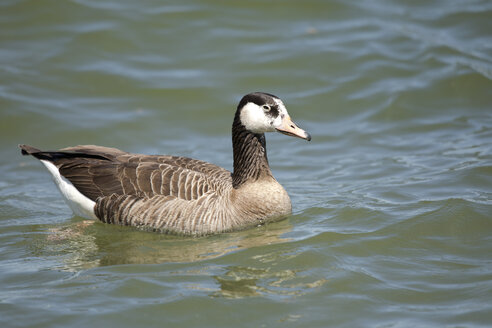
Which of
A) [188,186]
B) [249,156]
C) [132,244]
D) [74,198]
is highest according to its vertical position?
[249,156]

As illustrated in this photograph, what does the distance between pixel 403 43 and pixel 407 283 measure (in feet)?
34.8

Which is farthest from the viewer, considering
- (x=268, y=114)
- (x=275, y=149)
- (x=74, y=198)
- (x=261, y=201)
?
(x=275, y=149)

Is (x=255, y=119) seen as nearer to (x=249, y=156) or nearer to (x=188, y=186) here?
(x=249, y=156)

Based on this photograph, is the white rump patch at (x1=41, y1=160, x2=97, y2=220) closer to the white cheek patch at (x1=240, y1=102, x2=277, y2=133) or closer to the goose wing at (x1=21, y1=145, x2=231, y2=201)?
the goose wing at (x1=21, y1=145, x2=231, y2=201)

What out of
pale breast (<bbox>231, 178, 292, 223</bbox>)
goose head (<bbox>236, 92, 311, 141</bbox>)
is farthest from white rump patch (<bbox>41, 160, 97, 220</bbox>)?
goose head (<bbox>236, 92, 311, 141</bbox>)

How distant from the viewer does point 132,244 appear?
28.3 ft

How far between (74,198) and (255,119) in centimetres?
309

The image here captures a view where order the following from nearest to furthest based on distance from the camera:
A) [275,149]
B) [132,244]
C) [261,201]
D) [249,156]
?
[132,244] < [261,201] < [249,156] < [275,149]

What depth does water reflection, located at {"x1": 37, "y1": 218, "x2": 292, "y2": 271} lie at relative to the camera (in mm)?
8047

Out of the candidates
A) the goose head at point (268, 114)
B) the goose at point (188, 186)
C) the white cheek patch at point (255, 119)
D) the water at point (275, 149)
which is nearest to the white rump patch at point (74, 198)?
the goose at point (188, 186)

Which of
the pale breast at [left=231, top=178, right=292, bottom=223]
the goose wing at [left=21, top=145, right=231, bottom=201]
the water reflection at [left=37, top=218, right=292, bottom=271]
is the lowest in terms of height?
the water reflection at [left=37, top=218, right=292, bottom=271]

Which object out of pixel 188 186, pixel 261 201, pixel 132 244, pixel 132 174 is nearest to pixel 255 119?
pixel 261 201

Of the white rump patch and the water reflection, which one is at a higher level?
the white rump patch

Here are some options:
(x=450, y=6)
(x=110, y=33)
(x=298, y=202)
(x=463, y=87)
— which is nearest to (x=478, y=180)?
(x=298, y=202)
